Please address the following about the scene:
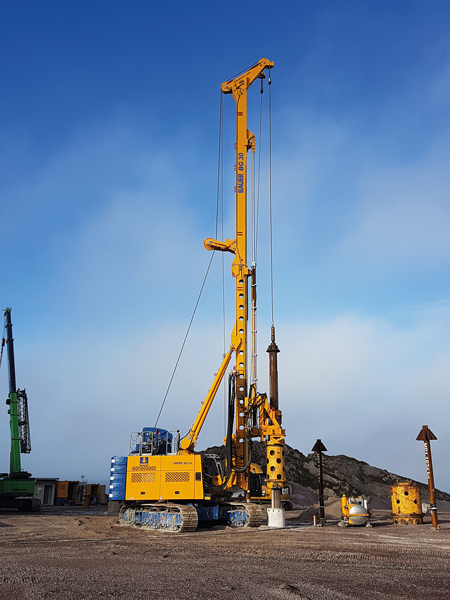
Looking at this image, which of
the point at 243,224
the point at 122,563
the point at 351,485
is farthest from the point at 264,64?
the point at 351,485

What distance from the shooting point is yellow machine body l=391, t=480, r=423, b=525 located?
74.8ft

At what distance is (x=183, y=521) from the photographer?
1811cm

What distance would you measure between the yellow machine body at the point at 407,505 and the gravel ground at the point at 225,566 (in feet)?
18.5

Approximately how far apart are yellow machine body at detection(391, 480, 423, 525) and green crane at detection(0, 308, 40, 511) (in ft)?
75.3

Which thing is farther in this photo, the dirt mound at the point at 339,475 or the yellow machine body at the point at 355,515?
the dirt mound at the point at 339,475

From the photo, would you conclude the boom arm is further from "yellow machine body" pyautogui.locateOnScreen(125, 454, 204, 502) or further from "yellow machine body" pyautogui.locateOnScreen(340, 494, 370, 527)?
"yellow machine body" pyautogui.locateOnScreen(340, 494, 370, 527)

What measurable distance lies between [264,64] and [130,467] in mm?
20980

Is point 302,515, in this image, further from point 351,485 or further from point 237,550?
point 351,485

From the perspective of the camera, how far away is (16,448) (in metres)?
39.0

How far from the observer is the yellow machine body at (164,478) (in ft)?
64.5

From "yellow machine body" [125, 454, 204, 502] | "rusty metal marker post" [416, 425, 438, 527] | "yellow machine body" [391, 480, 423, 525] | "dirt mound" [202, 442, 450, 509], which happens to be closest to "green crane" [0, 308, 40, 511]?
"yellow machine body" [125, 454, 204, 502]

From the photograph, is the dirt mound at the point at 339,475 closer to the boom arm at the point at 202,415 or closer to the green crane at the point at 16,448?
the green crane at the point at 16,448

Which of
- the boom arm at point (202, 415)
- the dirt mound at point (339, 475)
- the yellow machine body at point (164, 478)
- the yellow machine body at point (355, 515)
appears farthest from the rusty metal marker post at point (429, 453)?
the dirt mound at point (339, 475)

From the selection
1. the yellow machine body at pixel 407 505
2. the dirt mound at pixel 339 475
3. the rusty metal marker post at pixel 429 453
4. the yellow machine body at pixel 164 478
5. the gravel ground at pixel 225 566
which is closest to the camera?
the gravel ground at pixel 225 566
